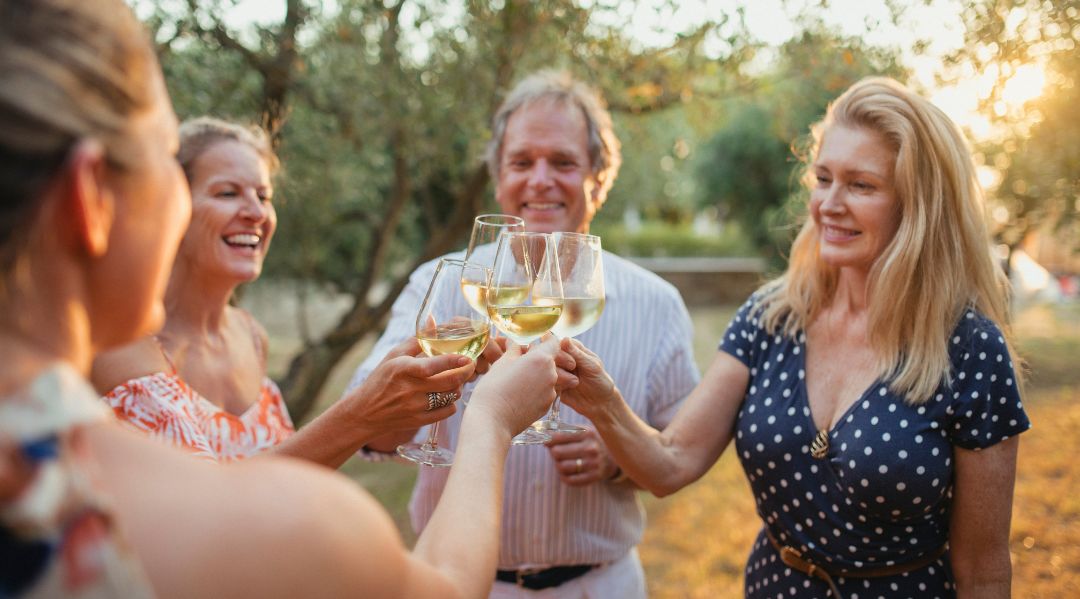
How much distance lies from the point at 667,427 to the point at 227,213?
72.0 inches

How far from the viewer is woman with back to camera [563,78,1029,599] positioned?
8.19 feet

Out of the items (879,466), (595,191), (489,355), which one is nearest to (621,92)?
(595,191)

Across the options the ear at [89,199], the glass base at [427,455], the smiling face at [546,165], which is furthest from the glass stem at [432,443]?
the ear at [89,199]

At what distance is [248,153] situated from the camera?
3.02 m

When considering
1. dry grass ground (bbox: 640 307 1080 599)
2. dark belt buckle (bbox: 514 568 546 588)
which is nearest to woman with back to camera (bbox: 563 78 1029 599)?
dark belt buckle (bbox: 514 568 546 588)

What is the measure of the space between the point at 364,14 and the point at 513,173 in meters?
3.32

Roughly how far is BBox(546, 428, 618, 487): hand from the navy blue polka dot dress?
1.75ft

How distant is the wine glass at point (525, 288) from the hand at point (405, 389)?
218 millimetres

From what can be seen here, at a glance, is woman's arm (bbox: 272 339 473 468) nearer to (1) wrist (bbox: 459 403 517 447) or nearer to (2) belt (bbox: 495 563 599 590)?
(1) wrist (bbox: 459 403 517 447)

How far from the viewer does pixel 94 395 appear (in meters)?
1.07

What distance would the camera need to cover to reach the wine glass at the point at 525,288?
2.37 meters

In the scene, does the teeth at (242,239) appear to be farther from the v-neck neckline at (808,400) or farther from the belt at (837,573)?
the belt at (837,573)

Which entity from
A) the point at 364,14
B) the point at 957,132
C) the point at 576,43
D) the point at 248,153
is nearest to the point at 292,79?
the point at 364,14

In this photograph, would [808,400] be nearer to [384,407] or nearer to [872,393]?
[872,393]
